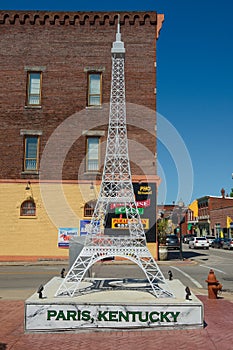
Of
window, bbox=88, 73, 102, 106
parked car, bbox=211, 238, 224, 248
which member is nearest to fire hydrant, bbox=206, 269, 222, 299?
window, bbox=88, 73, 102, 106

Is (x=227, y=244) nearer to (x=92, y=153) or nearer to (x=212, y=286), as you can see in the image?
(x=92, y=153)

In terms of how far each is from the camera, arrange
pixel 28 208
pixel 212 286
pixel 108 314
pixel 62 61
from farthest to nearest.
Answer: pixel 62 61 < pixel 28 208 < pixel 212 286 < pixel 108 314

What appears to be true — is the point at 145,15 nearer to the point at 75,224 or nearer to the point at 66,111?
the point at 66,111

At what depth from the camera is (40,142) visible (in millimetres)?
25703

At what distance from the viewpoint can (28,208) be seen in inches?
998

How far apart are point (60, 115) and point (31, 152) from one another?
10.3 feet

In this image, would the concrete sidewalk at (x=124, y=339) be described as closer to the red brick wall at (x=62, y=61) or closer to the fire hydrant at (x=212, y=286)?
the fire hydrant at (x=212, y=286)

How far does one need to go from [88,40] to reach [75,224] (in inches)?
494

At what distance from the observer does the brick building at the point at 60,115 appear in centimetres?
2494

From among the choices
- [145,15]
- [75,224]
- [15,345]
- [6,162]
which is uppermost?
[145,15]

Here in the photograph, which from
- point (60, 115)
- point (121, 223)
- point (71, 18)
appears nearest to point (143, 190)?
point (121, 223)

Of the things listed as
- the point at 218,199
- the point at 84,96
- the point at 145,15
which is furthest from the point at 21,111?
the point at 218,199

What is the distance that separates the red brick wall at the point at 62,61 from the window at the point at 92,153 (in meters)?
0.49

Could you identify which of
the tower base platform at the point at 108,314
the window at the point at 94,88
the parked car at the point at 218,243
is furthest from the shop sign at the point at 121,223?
the parked car at the point at 218,243
